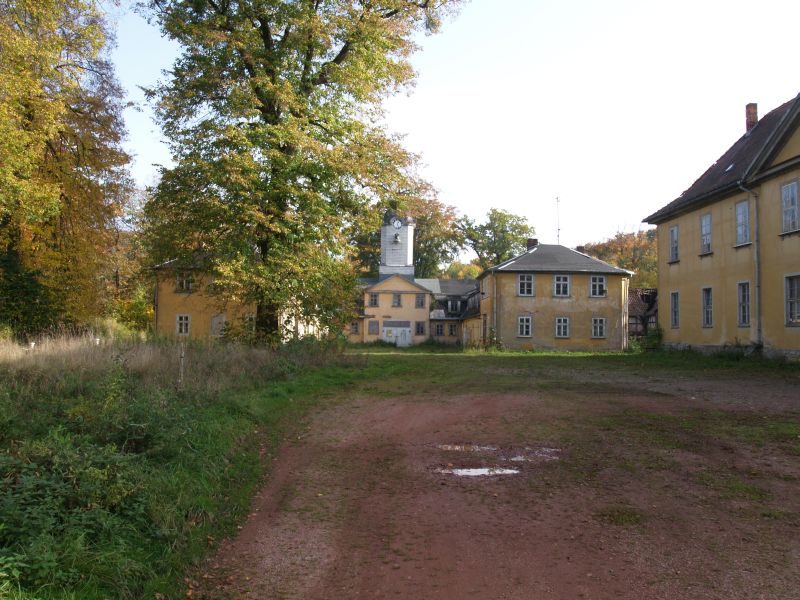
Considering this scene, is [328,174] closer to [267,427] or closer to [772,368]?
[267,427]

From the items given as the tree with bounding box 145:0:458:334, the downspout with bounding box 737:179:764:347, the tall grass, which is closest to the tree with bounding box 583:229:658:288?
the downspout with bounding box 737:179:764:347

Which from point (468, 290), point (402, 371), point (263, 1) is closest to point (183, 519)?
point (402, 371)

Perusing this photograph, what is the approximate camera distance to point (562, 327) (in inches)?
1774

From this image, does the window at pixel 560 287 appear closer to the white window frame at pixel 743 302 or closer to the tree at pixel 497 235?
the white window frame at pixel 743 302

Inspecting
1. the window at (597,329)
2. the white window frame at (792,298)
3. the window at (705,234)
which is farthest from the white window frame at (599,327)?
the white window frame at (792,298)

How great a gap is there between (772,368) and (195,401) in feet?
57.0

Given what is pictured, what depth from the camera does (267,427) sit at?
10.7 m

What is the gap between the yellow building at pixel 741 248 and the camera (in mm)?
21578

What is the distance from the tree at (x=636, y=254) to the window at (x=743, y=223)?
4045 centimetres

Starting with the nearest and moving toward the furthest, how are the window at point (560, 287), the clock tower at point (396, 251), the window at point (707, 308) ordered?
the window at point (707, 308)
the window at point (560, 287)
the clock tower at point (396, 251)

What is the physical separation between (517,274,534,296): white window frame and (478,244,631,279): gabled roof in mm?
515

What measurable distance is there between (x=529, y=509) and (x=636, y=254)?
209 ft

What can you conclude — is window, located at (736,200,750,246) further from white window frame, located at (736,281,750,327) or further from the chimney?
the chimney

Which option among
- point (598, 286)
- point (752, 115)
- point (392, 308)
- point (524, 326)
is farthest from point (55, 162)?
point (392, 308)
